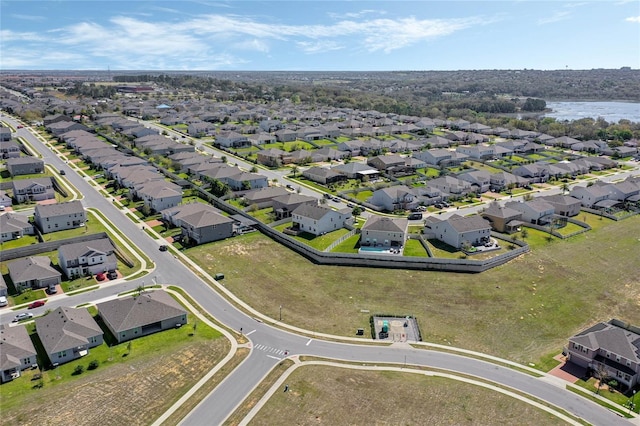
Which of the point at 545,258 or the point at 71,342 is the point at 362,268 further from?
the point at 71,342

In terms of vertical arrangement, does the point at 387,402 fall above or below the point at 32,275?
below

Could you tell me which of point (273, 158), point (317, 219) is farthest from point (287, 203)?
point (273, 158)

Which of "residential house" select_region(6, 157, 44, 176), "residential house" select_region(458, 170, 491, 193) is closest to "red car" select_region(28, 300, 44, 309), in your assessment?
"residential house" select_region(6, 157, 44, 176)

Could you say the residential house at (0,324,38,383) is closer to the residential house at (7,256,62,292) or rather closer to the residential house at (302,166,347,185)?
the residential house at (7,256,62,292)

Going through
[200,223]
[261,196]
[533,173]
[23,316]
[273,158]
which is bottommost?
[23,316]

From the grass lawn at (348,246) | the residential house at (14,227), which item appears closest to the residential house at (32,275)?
the residential house at (14,227)

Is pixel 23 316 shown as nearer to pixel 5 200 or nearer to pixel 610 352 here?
pixel 5 200

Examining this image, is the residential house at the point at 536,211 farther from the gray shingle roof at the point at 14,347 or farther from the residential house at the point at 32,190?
the residential house at the point at 32,190
